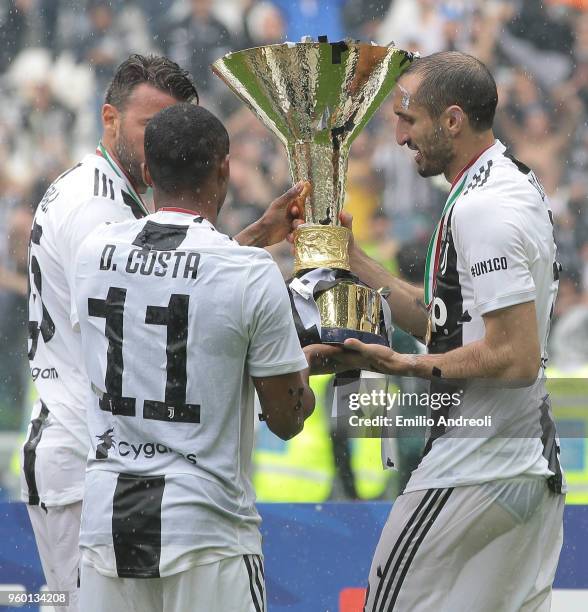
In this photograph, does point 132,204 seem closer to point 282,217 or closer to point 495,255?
point 282,217

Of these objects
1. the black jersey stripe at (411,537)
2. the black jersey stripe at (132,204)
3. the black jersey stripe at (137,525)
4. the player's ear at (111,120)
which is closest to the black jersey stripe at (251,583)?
the black jersey stripe at (137,525)

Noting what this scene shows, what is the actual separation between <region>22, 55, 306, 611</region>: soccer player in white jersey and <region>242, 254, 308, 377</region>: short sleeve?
796 millimetres

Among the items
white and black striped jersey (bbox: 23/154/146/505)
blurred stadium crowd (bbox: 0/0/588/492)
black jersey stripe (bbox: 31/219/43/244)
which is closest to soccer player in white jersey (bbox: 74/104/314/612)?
white and black striped jersey (bbox: 23/154/146/505)

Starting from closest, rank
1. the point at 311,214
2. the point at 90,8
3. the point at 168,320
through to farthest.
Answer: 1. the point at 168,320
2. the point at 311,214
3. the point at 90,8

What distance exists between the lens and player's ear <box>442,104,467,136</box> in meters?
2.92

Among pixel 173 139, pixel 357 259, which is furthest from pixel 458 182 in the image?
pixel 173 139

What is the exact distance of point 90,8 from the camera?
504 centimetres

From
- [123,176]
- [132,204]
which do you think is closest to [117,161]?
[123,176]

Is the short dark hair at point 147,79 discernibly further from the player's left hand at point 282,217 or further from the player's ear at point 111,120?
the player's left hand at point 282,217

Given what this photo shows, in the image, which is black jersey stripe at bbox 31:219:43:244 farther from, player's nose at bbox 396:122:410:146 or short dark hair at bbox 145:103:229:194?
player's nose at bbox 396:122:410:146

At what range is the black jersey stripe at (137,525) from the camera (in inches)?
88.0

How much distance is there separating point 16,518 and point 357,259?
187 cm

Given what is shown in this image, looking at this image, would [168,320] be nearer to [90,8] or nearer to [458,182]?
[458,182]

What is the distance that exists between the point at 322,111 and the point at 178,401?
118cm
